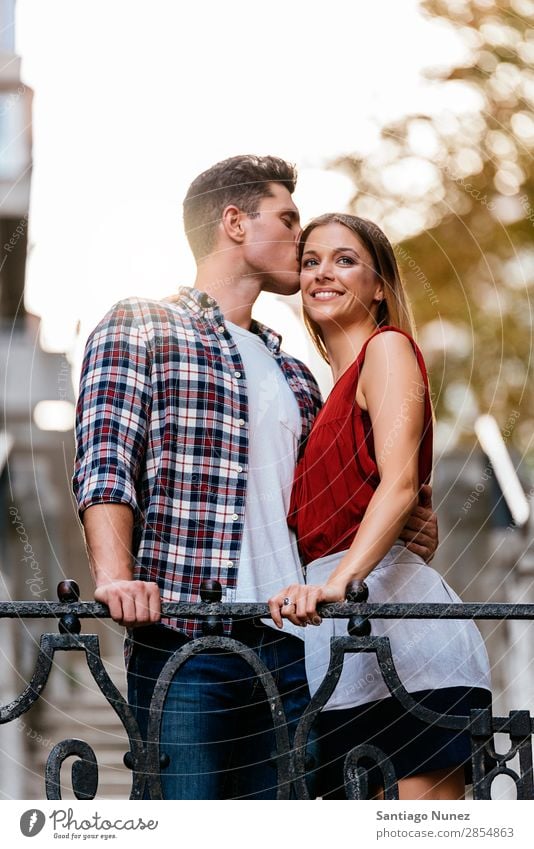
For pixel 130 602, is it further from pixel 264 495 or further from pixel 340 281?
pixel 340 281

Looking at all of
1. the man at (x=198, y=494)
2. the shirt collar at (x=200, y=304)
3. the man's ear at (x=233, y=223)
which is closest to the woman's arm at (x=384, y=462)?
the man at (x=198, y=494)

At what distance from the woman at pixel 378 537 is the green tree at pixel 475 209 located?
3.19 meters

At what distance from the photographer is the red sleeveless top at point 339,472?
257 cm

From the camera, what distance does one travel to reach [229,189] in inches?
120

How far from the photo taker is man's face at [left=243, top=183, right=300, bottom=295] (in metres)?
2.93

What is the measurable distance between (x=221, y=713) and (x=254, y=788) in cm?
22

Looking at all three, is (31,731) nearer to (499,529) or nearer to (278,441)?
(499,529)

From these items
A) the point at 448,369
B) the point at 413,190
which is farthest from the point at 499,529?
the point at 413,190

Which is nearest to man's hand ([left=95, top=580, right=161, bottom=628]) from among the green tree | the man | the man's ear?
the man

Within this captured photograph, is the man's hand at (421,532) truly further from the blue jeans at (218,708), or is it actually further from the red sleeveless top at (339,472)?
the blue jeans at (218,708)

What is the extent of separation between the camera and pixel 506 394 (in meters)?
6.93

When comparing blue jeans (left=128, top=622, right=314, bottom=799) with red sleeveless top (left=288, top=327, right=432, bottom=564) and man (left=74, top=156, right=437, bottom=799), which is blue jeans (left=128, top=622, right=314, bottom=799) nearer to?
man (left=74, top=156, right=437, bottom=799)

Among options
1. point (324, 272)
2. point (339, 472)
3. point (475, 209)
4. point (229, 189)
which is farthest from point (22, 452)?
point (339, 472)

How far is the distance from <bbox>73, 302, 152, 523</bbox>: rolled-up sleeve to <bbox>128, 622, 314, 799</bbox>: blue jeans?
0.33m
